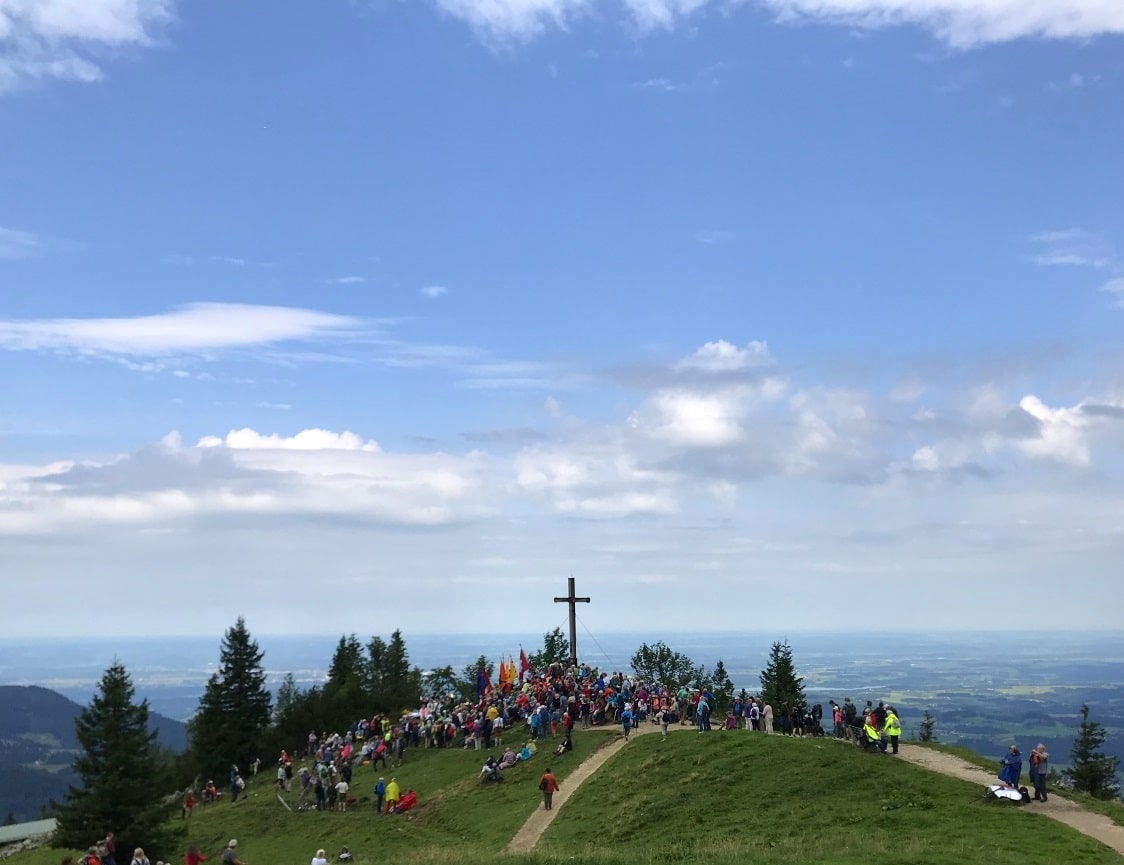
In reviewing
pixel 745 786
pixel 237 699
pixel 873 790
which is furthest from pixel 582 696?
pixel 237 699

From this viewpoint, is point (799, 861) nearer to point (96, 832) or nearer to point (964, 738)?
point (96, 832)

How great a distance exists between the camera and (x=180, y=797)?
155 ft

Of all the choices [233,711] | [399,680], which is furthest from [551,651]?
[233,711]

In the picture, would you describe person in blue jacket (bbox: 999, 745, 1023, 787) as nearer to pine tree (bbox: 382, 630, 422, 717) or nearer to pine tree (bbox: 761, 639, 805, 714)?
pine tree (bbox: 382, 630, 422, 717)

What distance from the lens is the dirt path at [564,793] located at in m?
24.7

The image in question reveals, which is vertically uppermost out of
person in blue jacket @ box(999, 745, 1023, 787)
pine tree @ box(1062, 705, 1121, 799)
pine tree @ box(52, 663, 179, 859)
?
person in blue jacket @ box(999, 745, 1023, 787)

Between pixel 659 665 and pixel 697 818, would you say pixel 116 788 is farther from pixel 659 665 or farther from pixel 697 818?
pixel 659 665

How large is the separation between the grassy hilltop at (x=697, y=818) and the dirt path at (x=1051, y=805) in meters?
0.54

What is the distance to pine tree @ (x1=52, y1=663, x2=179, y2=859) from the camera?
34094 mm

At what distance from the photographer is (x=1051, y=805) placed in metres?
21.9

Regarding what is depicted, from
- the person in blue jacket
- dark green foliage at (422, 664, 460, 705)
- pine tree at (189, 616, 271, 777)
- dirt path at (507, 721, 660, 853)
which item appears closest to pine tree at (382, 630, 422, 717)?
dark green foliage at (422, 664, 460, 705)

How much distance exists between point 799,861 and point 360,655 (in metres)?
76.5

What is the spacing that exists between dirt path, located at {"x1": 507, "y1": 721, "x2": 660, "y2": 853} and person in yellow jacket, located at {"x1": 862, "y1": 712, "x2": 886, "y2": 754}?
805cm

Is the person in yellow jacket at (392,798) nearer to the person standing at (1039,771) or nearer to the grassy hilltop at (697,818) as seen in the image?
the grassy hilltop at (697,818)
